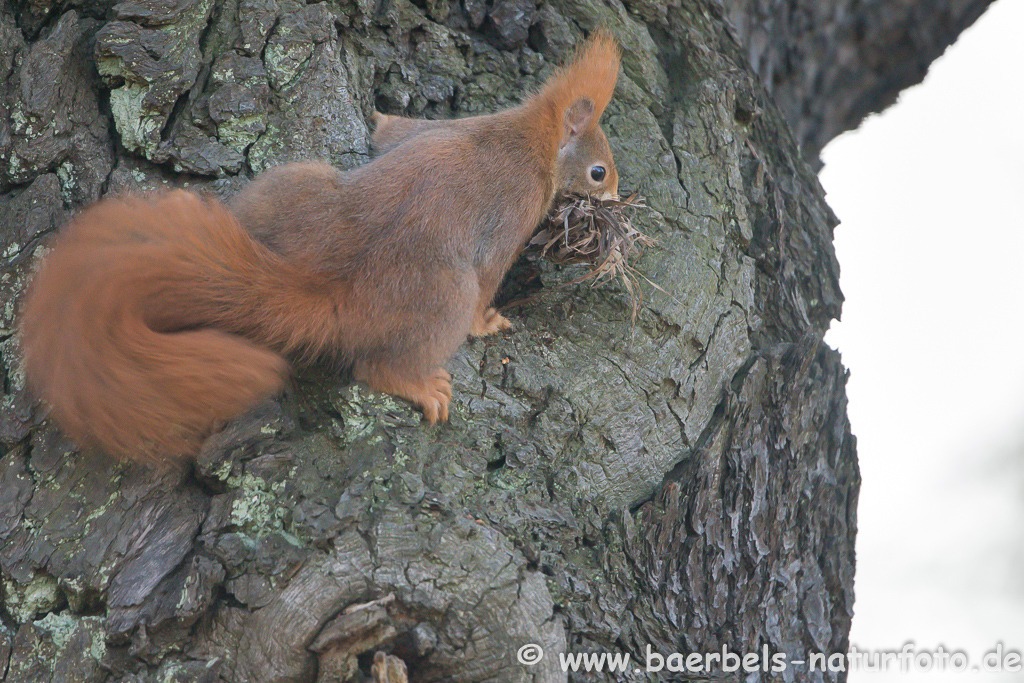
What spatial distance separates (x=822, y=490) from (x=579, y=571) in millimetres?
665

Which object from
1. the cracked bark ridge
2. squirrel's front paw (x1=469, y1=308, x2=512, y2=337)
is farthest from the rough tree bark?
the cracked bark ridge

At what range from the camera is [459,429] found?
4.66ft

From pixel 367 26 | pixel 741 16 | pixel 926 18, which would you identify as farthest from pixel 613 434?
pixel 926 18

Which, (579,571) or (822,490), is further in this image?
(822,490)

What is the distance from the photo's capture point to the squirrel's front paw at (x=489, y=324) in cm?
158

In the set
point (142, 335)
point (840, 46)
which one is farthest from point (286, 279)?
point (840, 46)

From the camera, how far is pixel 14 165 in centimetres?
144

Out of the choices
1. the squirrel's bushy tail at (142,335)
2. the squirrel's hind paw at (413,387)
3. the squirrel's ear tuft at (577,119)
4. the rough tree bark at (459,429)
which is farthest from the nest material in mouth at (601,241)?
the squirrel's bushy tail at (142,335)

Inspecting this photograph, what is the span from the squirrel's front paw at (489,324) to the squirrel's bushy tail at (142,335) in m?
0.40

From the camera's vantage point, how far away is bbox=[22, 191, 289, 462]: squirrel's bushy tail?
1.21 metres

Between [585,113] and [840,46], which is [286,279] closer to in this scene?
[585,113]

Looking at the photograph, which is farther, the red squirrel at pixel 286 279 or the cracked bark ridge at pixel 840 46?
the cracked bark ridge at pixel 840 46

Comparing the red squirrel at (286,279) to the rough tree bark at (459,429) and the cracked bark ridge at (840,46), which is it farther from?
the cracked bark ridge at (840,46)

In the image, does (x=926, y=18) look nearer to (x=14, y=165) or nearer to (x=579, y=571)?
(x=579, y=571)
